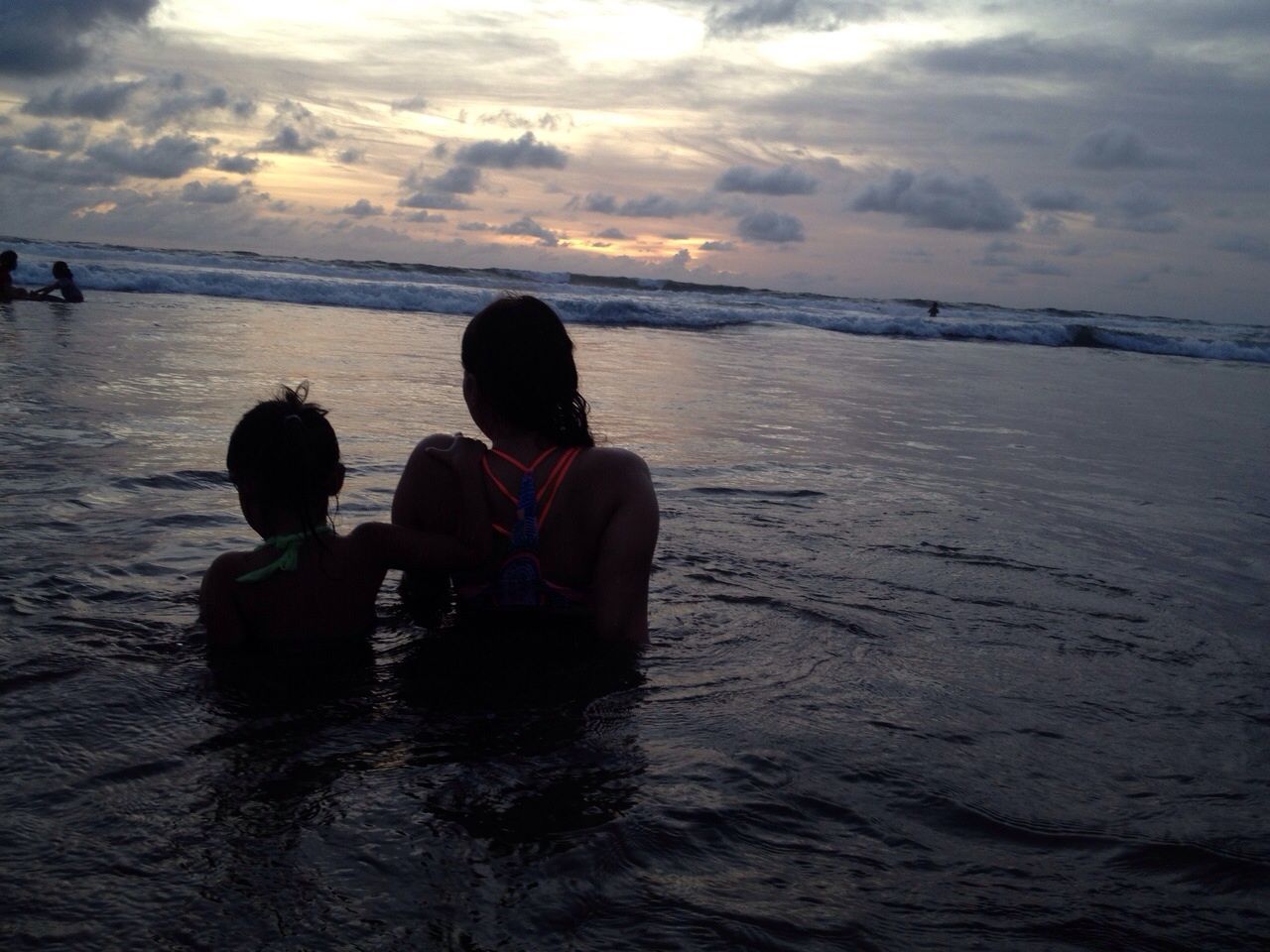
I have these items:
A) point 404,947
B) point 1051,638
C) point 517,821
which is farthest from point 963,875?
point 1051,638

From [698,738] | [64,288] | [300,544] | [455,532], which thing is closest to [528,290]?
[64,288]

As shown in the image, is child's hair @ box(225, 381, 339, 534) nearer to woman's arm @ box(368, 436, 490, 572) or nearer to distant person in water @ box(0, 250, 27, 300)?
woman's arm @ box(368, 436, 490, 572)

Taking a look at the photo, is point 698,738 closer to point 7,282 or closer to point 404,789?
point 404,789

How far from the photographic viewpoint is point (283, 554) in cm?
303

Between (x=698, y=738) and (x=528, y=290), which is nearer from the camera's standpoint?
(x=698, y=738)

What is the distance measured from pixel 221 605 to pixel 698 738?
147 cm

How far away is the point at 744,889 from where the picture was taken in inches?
83.4

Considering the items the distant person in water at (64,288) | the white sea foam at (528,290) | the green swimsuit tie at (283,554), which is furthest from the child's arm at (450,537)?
the white sea foam at (528,290)

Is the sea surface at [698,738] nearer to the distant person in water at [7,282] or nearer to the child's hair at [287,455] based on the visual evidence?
the child's hair at [287,455]

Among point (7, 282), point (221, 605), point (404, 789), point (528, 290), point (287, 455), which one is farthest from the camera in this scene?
point (528, 290)

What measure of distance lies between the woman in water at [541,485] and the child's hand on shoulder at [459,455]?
21 mm

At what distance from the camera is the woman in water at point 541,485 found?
3094 millimetres

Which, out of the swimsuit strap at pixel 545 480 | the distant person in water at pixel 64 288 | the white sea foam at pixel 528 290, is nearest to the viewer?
the swimsuit strap at pixel 545 480

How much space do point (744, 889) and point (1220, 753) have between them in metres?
1.69
